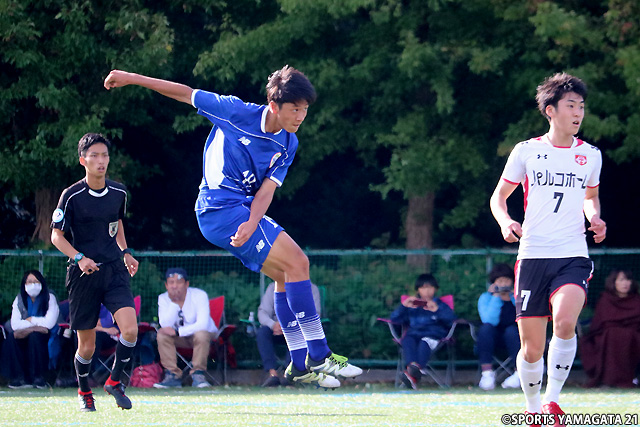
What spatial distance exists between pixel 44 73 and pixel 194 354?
457cm

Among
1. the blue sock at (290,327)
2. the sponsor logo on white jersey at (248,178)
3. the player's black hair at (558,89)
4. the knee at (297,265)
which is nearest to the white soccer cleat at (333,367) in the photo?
the blue sock at (290,327)

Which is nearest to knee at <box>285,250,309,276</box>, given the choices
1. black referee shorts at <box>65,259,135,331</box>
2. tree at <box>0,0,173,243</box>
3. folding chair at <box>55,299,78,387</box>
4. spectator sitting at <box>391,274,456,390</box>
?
black referee shorts at <box>65,259,135,331</box>

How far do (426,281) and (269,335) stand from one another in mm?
1979

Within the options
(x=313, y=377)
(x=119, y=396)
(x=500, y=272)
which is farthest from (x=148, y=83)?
(x=500, y=272)

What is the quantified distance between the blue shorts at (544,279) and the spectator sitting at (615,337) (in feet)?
16.7

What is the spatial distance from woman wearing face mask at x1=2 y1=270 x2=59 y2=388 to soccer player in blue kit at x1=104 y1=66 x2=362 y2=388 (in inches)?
236

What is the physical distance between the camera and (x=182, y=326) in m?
12.2

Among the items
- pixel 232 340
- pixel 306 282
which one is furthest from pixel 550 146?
pixel 232 340

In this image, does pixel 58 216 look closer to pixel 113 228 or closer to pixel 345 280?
pixel 113 228

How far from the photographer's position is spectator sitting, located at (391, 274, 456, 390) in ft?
38.9

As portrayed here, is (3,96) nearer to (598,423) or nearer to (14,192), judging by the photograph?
(14,192)

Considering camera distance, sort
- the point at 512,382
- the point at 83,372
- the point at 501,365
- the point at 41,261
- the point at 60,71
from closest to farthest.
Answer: the point at 83,372
the point at 512,382
the point at 501,365
the point at 41,261
the point at 60,71

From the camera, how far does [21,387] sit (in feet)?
38.6

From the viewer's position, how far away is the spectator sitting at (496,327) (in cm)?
1159
